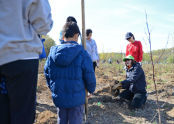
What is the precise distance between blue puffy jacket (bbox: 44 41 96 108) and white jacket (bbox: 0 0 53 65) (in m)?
0.63

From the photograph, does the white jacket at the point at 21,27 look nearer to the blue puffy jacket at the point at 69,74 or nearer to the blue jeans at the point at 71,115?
the blue puffy jacket at the point at 69,74

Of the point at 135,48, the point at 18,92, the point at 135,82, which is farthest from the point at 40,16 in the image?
the point at 135,48

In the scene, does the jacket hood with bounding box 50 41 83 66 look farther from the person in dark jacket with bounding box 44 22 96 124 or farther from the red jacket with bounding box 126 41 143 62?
the red jacket with bounding box 126 41 143 62

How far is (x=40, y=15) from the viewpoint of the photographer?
3.82 ft

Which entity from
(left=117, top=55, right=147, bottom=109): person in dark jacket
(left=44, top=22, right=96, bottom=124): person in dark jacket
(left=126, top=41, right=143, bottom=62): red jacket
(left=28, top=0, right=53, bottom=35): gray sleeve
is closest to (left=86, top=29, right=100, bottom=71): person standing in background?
(left=117, top=55, right=147, bottom=109): person in dark jacket

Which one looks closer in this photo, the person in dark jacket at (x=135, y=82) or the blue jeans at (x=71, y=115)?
the blue jeans at (x=71, y=115)

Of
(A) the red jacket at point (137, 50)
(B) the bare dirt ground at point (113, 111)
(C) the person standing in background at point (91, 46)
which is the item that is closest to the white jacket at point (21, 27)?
(B) the bare dirt ground at point (113, 111)

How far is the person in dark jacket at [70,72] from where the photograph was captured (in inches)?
73.3

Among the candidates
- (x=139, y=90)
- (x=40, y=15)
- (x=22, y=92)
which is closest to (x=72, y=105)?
(x=22, y=92)

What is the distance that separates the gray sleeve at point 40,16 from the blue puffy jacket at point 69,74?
62 centimetres

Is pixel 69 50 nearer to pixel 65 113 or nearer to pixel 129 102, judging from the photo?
pixel 65 113

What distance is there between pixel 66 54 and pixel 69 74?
0.70ft

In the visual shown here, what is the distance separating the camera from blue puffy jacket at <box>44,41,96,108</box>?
186cm

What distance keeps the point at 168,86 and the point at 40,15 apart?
5446mm
